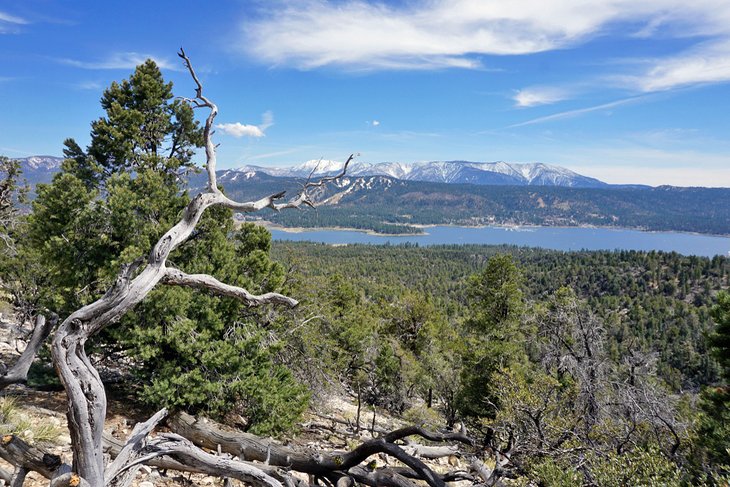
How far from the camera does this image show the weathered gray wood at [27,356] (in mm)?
8564

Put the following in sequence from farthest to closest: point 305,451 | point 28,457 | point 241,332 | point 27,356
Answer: point 241,332 → point 27,356 → point 305,451 → point 28,457

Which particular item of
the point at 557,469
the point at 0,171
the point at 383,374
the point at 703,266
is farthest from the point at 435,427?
the point at 703,266

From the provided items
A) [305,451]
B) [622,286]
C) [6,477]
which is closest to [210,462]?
[305,451]

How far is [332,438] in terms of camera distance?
12.3 meters

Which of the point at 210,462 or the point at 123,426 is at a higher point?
the point at 210,462

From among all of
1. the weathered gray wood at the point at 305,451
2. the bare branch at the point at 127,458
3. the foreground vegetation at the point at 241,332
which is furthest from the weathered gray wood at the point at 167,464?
the bare branch at the point at 127,458

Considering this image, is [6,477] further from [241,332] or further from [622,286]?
[622,286]

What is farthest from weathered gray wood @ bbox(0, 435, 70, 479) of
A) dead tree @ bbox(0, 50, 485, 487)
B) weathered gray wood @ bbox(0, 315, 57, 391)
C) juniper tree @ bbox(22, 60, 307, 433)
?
weathered gray wood @ bbox(0, 315, 57, 391)

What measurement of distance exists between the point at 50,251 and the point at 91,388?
683 cm

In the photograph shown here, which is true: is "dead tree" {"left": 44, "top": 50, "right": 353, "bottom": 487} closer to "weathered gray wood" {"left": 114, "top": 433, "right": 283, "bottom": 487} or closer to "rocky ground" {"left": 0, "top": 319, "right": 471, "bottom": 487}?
"weathered gray wood" {"left": 114, "top": 433, "right": 283, "bottom": 487}

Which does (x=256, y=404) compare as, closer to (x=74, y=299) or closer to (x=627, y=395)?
(x=74, y=299)

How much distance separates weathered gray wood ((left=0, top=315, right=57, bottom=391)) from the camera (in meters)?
8.56

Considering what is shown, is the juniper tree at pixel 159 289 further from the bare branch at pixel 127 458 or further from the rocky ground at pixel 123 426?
the bare branch at pixel 127 458

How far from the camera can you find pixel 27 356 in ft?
30.0
